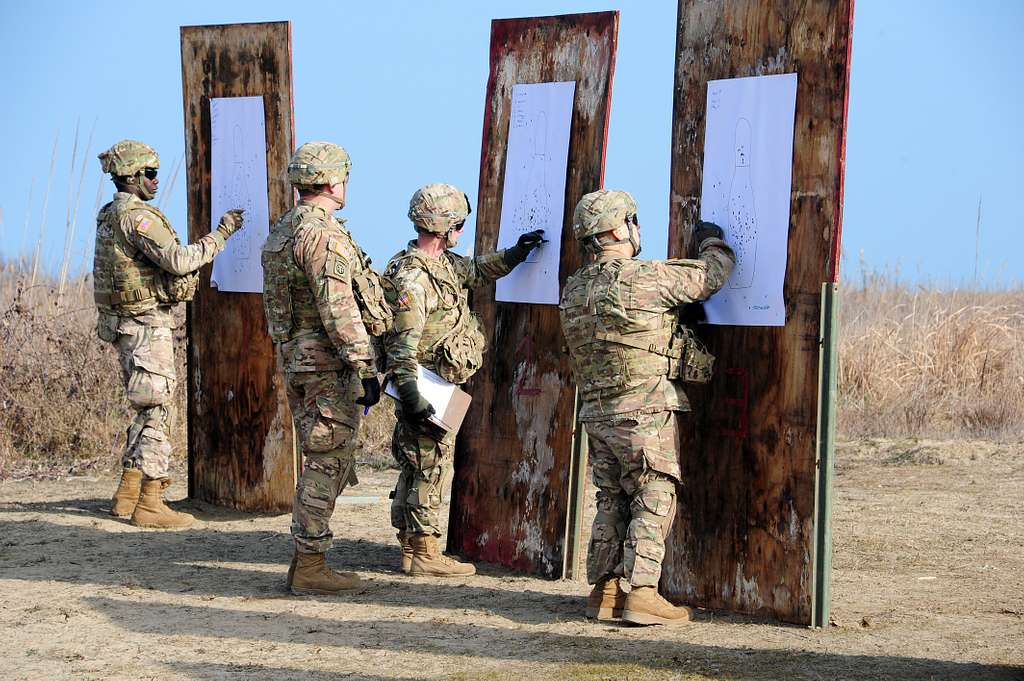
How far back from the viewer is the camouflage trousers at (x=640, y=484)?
512cm

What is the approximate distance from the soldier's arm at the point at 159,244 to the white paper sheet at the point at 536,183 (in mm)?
2110

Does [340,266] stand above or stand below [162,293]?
above

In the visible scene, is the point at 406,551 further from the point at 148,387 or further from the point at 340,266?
the point at 148,387

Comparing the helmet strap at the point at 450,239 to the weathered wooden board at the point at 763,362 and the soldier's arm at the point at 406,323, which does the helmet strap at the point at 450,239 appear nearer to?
the soldier's arm at the point at 406,323

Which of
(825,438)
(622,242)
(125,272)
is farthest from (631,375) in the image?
(125,272)

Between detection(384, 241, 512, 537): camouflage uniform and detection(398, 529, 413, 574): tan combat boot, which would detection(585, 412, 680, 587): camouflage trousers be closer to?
detection(384, 241, 512, 537): camouflage uniform

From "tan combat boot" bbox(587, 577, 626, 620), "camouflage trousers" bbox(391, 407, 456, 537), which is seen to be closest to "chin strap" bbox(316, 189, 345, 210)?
"camouflage trousers" bbox(391, 407, 456, 537)

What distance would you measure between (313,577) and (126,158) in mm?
3102

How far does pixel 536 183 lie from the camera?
6336 millimetres

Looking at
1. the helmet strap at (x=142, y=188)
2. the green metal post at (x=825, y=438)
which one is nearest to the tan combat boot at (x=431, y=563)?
the green metal post at (x=825, y=438)

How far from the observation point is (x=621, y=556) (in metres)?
5.31

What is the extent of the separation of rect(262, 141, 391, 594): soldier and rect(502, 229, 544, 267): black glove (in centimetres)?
74

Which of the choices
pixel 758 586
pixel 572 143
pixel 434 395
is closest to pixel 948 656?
pixel 758 586

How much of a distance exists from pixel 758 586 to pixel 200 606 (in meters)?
2.70
